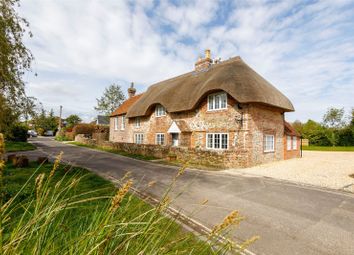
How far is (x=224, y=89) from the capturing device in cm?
1416

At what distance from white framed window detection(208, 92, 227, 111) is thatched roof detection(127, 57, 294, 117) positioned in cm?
70

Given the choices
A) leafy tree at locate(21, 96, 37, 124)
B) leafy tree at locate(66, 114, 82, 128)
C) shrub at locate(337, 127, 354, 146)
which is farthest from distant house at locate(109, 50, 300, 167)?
leafy tree at locate(66, 114, 82, 128)

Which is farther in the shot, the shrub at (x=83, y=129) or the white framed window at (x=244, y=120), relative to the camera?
the shrub at (x=83, y=129)

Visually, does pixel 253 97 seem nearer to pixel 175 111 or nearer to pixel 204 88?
pixel 204 88

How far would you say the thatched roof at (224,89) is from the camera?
13.7m

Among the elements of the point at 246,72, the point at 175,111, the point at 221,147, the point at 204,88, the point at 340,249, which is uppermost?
the point at 246,72

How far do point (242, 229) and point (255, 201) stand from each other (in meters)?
2.11

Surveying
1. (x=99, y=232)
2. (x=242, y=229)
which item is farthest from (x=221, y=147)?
(x=99, y=232)

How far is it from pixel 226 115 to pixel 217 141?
2.10 metres

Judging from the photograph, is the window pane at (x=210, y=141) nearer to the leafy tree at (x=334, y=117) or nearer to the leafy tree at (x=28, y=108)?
the leafy tree at (x=28, y=108)

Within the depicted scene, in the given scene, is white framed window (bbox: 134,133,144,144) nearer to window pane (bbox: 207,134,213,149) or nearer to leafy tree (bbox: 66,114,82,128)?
window pane (bbox: 207,134,213,149)

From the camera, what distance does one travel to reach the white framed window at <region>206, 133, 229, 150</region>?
1518 centimetres

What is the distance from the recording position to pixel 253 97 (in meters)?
13.3

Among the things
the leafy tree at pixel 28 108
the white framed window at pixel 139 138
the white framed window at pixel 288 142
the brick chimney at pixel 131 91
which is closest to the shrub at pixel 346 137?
the white framed window at pixel 288 142
